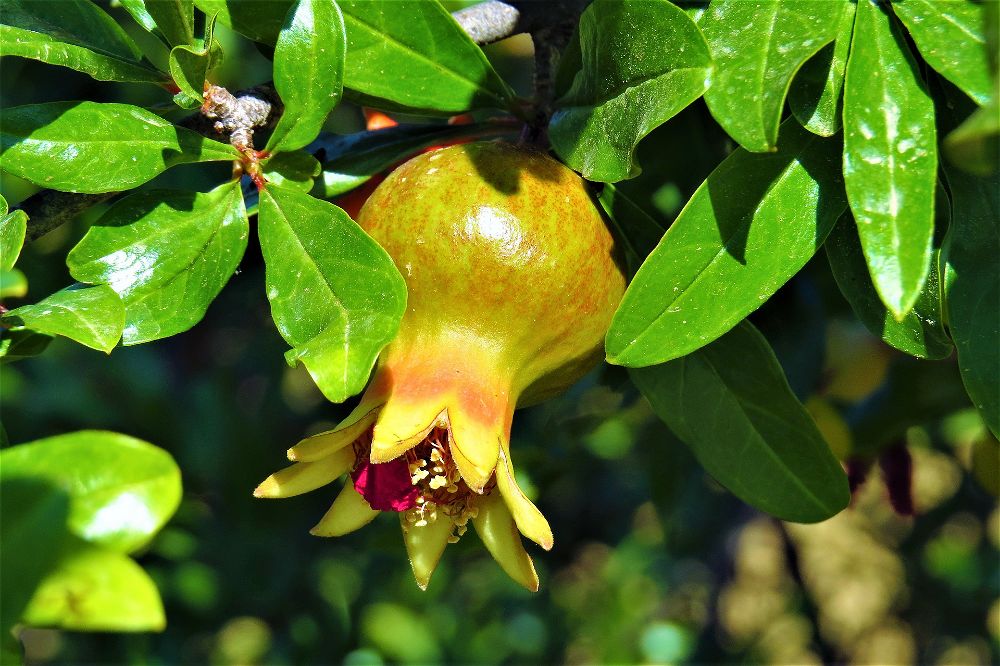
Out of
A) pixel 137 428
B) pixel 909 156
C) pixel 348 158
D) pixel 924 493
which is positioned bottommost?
pixel 924 493

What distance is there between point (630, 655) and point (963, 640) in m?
0.83

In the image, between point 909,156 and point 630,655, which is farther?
point 630,655

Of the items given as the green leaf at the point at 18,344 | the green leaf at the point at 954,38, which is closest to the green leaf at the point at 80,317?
the green leaf at the point at 18,344

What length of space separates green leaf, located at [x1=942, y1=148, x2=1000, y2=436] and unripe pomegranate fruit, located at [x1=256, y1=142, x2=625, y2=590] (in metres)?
0.26

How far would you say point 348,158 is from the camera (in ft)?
3.07

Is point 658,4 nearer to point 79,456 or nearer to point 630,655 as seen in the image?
point 79,456

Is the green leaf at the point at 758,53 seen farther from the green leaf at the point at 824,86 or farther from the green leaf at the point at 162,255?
the green leaf at the point at 162,255

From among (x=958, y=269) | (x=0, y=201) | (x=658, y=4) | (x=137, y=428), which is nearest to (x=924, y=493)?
(x=137, y=428)

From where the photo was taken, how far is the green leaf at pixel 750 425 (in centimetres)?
92

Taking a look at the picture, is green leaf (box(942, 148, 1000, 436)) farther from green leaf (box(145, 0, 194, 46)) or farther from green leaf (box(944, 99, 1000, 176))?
green leaf (box(145, 0, 194, 46))

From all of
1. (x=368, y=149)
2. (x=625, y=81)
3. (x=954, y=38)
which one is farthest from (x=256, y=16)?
(x=954, y=38)

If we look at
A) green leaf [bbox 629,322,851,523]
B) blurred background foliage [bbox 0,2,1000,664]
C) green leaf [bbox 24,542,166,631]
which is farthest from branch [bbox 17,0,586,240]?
green leaf [bbox 24,542,166,631]

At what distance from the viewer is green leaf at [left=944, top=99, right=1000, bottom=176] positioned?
495 millimetres

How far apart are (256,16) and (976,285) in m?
0.59
